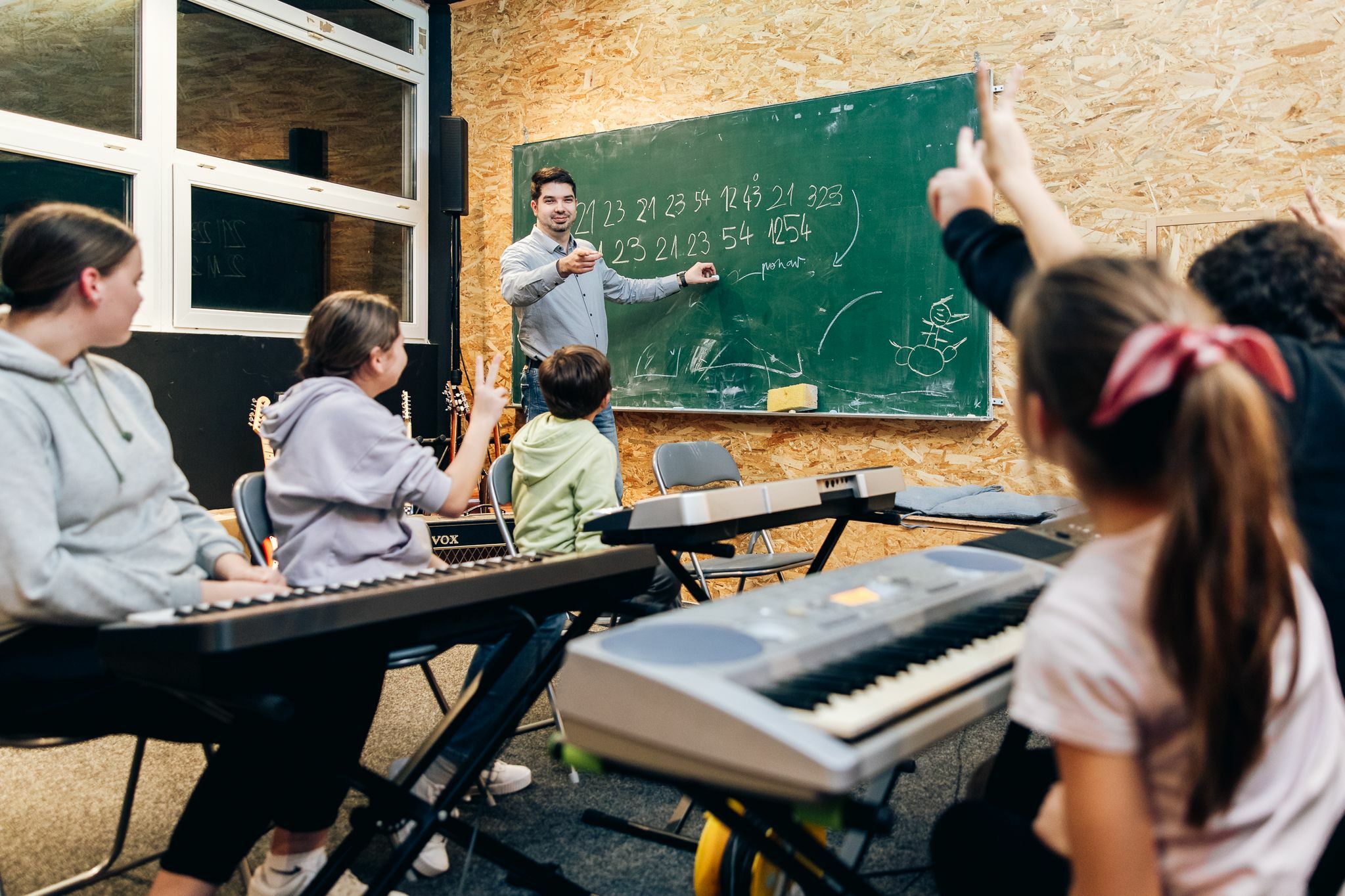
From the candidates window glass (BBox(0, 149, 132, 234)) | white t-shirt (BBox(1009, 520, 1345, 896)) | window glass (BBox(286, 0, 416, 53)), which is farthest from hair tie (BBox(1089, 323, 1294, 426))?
window glass (BBox(286, 0, 416, 53))

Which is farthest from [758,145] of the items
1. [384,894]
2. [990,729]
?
[384,894]

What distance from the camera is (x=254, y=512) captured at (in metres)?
2.02

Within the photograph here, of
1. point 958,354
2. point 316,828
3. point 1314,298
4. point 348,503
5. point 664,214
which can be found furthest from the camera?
point 664,214

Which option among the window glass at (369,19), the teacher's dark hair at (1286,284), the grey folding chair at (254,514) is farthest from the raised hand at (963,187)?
the window glass at (369,19)

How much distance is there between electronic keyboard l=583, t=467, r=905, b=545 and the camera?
1.83 m

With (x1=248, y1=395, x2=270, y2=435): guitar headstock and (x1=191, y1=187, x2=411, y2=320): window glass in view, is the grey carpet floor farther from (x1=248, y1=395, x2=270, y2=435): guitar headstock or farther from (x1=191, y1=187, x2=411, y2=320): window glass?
(x1=191, y1=187, x2=411, y2=320): window glass

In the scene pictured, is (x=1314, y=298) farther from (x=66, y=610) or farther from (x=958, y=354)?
(x=958, y=354)

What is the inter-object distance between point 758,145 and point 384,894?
335cm

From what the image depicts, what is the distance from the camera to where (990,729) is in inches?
115

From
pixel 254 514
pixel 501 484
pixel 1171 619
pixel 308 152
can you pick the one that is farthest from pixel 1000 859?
pixel 308 152

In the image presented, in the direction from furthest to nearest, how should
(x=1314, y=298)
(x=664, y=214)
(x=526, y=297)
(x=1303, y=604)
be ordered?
(x=664, y=214) < (x=526, y=297) < (x=1314, y=298) < (x=1303, y=604)

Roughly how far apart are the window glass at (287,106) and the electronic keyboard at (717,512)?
10.7 feet

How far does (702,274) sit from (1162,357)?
3.51 meters

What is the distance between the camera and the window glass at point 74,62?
353 centimetres
